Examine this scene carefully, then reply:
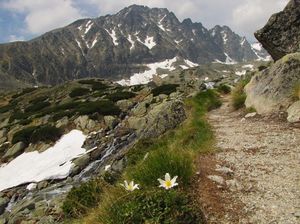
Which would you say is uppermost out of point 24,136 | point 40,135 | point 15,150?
point 40,135

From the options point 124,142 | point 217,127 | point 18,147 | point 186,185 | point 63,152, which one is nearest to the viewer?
point 186,185

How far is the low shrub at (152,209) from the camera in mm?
5598

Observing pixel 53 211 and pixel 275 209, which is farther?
pixel 53 211

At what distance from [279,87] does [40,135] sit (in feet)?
74.7

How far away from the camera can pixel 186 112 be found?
20031mm

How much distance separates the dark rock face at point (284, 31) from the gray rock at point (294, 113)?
204 inches

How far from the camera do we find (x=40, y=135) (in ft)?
109

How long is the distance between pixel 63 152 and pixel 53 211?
15.1m

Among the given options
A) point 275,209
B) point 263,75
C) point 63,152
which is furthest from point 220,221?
point 63,152

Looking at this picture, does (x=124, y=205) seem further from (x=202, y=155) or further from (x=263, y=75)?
(x=263, y=75)

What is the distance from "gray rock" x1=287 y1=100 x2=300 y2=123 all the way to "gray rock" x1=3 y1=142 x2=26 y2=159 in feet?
82.2

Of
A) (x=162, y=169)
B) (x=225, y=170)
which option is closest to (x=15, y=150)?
(x=225, y=170)

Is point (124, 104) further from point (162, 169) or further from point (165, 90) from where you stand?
point (162, 169)

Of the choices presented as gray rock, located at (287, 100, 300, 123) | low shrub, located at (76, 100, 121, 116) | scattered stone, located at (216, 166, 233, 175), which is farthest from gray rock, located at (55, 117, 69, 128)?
scattered stone, located at (216, 166, 233, 175)
